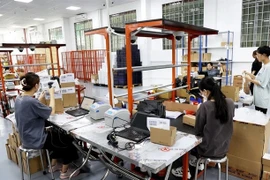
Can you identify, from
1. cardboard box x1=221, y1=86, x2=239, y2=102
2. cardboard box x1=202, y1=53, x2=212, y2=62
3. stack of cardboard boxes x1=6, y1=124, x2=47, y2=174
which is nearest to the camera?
stack of cardboard boxes x1=6, y1=124, x2=47, y2=174

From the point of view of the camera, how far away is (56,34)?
12.5 metres

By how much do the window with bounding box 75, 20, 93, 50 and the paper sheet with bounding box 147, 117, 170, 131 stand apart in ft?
31.3

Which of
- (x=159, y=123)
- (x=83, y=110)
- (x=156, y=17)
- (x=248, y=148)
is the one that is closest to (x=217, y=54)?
(x=156, y=17)

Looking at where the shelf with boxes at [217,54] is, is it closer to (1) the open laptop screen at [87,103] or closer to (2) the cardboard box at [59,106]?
(1) the open laptop screen at [87,103]

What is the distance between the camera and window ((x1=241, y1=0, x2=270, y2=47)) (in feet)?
18.5

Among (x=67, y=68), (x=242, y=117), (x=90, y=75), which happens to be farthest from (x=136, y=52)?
(x=242, y=117)

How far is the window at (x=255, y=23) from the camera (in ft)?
18.5

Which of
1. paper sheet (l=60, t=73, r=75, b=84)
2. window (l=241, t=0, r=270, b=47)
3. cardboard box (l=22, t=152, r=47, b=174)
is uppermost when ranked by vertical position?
window (l=241, t=0, r=270, b=47)

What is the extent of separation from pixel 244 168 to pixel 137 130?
1.36 meters

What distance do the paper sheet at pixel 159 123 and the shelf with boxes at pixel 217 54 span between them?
15.3 feet

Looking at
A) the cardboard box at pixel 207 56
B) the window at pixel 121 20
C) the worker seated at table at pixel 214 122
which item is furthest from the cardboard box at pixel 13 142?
the window at pixel 121 20

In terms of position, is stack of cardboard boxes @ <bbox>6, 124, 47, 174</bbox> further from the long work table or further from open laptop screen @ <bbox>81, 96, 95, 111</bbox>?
open laptop screen @ <bbox>81, 96, 95, 111</bbox>

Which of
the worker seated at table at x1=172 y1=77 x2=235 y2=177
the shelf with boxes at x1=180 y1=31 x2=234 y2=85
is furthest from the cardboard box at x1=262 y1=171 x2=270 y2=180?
the shelf with boxes at x1=180 y1=31 x2=234 y2=85

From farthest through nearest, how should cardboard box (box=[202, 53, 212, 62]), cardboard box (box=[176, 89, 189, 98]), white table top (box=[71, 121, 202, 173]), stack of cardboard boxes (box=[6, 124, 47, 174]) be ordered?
1. cardboard box (box=[202, 53, 212, 62])
2. cardboard box (box=[176, 89, 189, 98])
3. stack of cardboard boxes (box=[6, 124, 47, 174])
4. white table top (box=[71, 121, 202, 173])
